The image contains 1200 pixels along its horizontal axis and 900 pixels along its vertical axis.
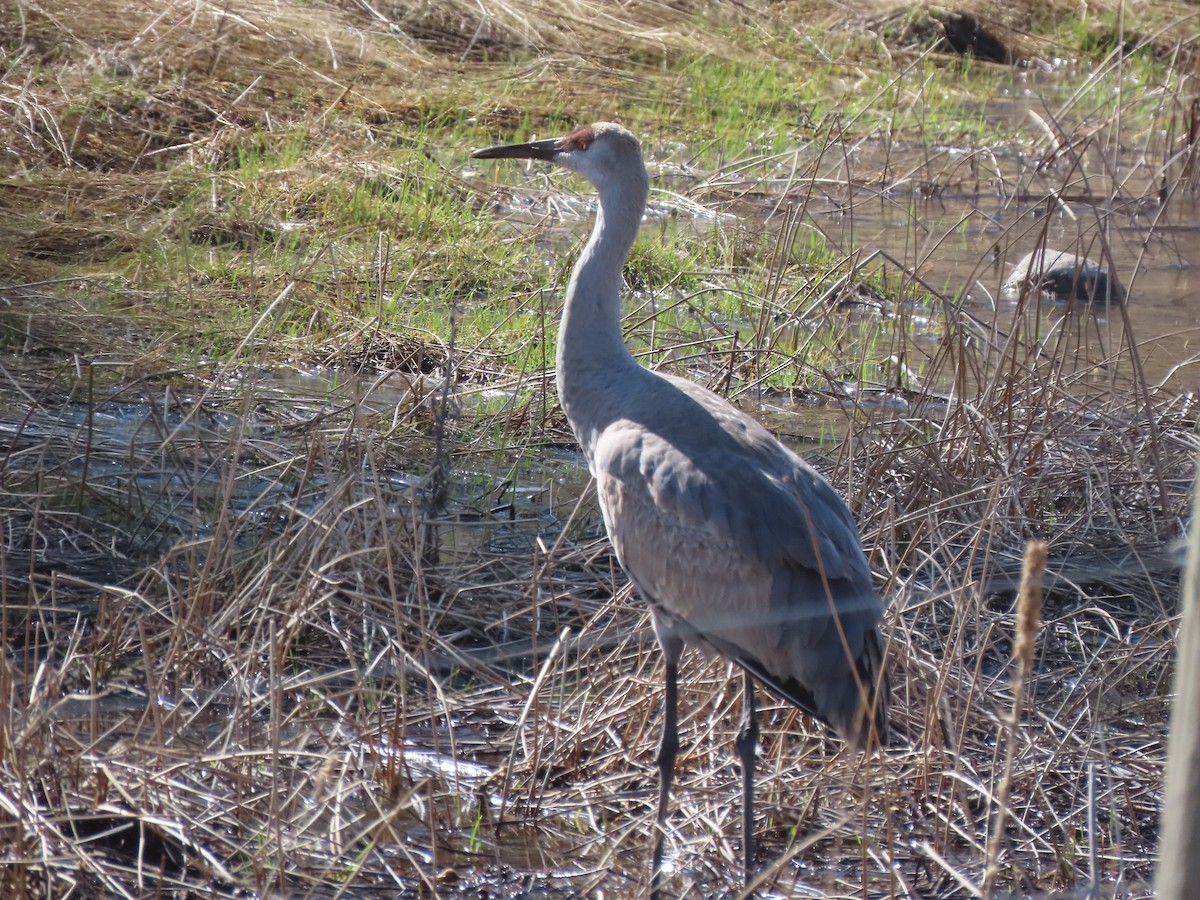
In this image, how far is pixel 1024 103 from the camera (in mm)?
11422

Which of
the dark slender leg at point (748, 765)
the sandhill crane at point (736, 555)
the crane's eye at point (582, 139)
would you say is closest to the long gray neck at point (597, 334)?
the sandhill crane at point (736, 555)

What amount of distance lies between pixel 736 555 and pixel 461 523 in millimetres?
1216

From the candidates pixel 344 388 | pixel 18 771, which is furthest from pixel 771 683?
pixel 344 388

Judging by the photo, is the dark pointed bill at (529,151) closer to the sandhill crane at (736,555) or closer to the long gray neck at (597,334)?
the long gray neck at (597,334)

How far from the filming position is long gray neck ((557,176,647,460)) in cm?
356

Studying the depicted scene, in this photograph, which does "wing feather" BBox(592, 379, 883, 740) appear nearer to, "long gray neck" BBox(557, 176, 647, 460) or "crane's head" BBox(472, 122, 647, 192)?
"long gray neck" BBox(557, 176, 647, 460)

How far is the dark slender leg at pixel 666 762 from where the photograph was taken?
3.07m

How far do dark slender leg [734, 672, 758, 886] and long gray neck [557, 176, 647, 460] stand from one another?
710mm

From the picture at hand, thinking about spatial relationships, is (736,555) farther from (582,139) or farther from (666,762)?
(582,139)

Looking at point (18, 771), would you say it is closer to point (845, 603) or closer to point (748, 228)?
point (845, 603)

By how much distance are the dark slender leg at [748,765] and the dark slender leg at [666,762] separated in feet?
0.47

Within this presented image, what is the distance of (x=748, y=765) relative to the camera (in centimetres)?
315

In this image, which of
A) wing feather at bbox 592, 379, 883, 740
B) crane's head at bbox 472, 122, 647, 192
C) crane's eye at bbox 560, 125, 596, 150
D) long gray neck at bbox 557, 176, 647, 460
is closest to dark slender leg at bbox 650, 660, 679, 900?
wing feather at bbox 592, 379, 883, 740

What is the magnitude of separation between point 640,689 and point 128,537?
4.86ft
